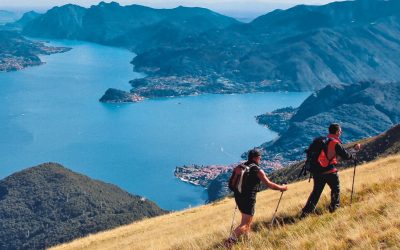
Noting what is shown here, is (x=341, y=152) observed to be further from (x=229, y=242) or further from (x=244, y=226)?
(x=229, y=242)

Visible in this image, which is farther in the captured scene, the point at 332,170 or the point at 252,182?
the point at 332,170

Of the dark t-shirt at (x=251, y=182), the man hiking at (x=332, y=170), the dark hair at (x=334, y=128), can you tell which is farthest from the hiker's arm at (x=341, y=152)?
the dark t-shirt at (x=251, y=182)

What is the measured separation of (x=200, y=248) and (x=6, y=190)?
17788 centimetres

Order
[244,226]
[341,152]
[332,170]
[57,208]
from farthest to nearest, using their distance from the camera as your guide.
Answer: [57,208], [332,170], [341,152], [244,226]

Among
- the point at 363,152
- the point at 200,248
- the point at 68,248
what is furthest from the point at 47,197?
the point at 200,248

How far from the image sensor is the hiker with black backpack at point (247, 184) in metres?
13.0

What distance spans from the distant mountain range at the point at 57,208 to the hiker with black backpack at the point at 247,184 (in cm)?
11387

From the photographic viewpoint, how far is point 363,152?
7738cm

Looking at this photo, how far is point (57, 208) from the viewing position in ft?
529

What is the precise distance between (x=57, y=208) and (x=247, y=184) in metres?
157

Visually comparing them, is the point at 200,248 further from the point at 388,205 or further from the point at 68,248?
the point at 68,248

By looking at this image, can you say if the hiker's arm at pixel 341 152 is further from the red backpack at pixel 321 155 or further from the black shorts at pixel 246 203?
the black shorts at pixel 246 203

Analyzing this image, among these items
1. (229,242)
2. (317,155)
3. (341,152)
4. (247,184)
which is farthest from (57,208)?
(341,152)

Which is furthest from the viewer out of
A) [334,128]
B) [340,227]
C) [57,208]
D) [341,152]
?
[57,208]
